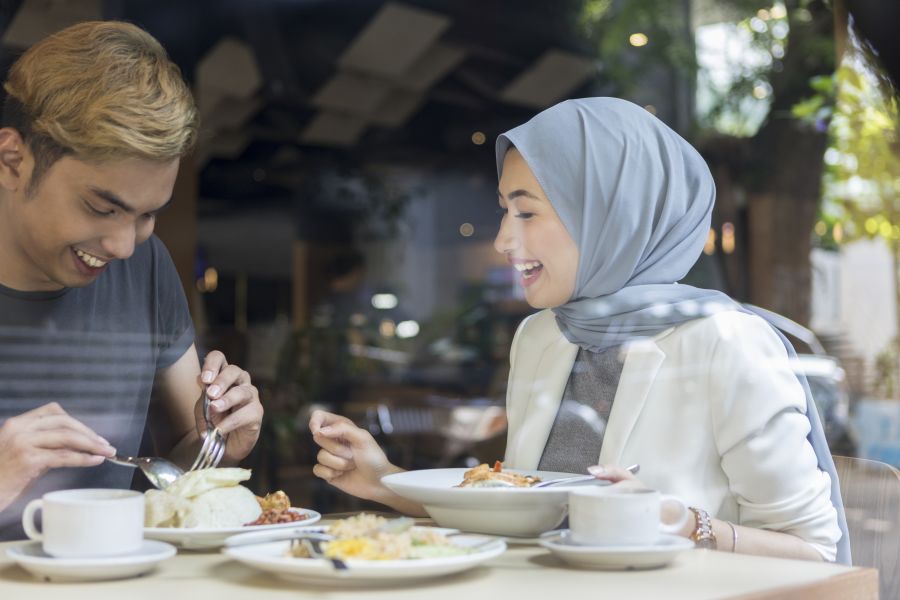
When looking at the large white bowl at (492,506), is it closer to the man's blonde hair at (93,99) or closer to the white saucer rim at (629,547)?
the white saucer rim at (629,547)

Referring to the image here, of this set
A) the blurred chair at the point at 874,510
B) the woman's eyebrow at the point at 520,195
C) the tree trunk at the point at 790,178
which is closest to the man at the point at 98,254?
the woman's eyebrow at the point at 520,195

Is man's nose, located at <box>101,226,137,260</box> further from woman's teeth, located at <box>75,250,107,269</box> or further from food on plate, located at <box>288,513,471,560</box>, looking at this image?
food on plate, located at <box>288,513,471,560</box>

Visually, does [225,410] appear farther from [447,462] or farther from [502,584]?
[447,462]

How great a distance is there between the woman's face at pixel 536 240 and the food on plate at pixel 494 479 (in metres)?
0.31

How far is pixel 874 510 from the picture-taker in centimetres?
168

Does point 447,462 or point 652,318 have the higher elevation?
point 652,318

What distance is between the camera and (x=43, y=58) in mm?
1476

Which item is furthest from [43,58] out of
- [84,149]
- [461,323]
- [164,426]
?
[461,323]

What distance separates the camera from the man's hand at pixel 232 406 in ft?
5.01

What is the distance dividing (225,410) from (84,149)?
41 cm

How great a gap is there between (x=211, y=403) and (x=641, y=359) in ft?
1.99

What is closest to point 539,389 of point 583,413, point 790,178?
point 583,413

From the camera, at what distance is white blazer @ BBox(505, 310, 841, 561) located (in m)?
1.30

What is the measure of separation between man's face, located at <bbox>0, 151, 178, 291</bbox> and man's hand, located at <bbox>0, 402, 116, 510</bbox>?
0.84ft
